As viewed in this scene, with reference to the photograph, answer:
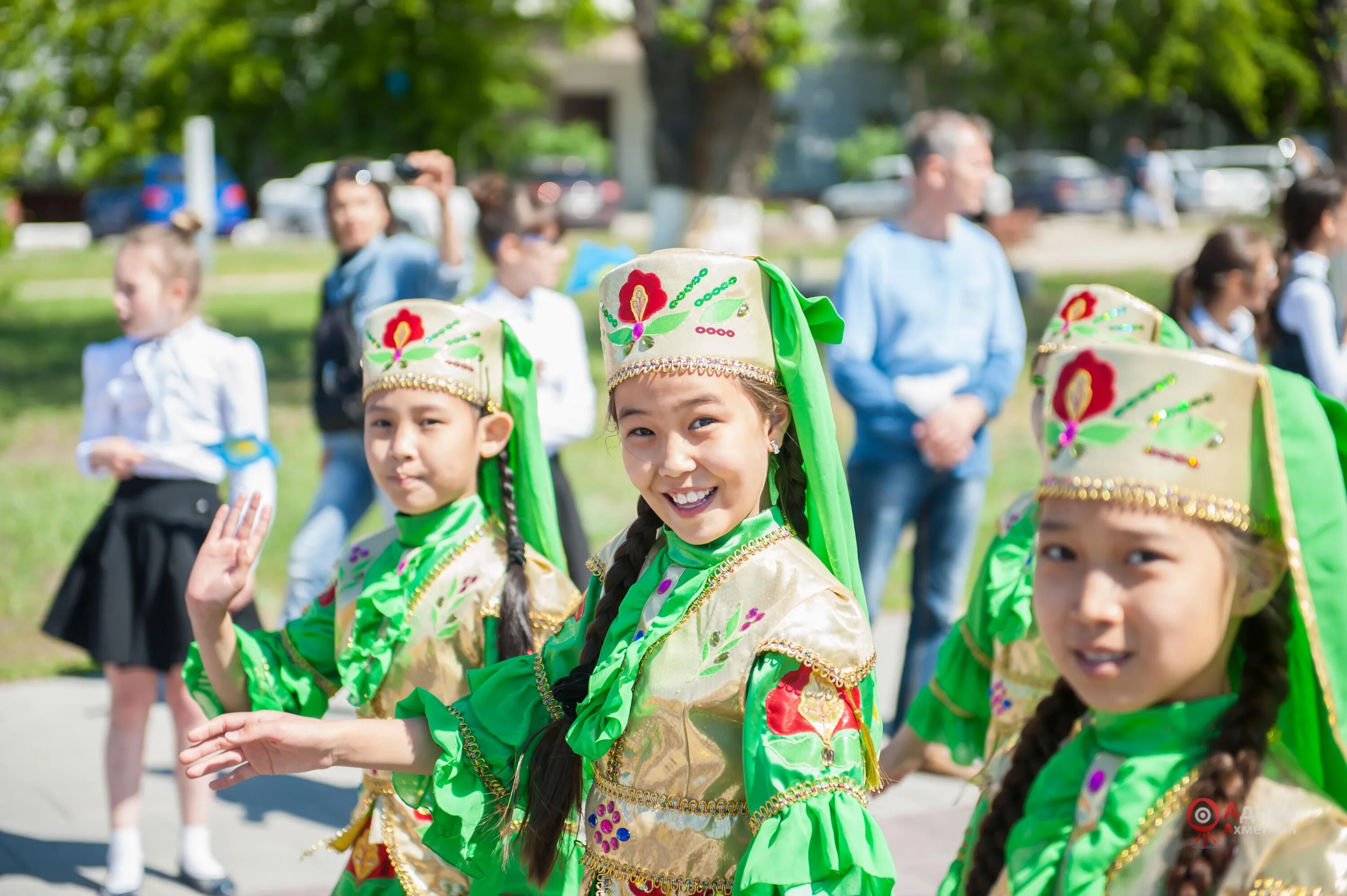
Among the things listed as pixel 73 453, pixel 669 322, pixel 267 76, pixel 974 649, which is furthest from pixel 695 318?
pixel 267 76

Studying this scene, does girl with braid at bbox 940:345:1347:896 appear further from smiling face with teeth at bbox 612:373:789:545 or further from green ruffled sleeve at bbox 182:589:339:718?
green ruffled sleeve at bbox 182:589:339:718

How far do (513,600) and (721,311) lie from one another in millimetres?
949

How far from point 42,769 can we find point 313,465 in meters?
5.13

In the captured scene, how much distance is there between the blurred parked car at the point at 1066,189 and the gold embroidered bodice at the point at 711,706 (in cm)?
3271

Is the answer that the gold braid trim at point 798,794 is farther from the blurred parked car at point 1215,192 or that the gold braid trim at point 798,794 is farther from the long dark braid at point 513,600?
the blurred parked car at point 1215,192

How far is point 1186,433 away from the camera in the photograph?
178cm

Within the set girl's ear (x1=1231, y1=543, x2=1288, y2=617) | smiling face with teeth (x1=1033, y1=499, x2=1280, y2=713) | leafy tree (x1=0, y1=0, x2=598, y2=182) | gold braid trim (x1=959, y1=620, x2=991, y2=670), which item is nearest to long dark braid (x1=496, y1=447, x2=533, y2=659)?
gold braid trim (x1=959, y1=620, x2=991, y2=670)

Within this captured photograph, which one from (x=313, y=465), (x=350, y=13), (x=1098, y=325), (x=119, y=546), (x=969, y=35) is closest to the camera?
(x=1098, y=325)

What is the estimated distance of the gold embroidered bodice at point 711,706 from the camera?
89.9 inches

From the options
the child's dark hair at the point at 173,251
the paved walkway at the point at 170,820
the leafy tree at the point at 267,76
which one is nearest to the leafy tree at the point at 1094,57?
the leafy tree at the point at 267,76

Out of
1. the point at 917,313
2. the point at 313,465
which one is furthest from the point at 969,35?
the point at 917,313

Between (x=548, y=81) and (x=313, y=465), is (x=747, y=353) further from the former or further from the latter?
(x=548, y=81)

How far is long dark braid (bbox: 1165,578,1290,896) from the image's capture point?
1769 millimetres

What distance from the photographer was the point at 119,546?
4.43m
